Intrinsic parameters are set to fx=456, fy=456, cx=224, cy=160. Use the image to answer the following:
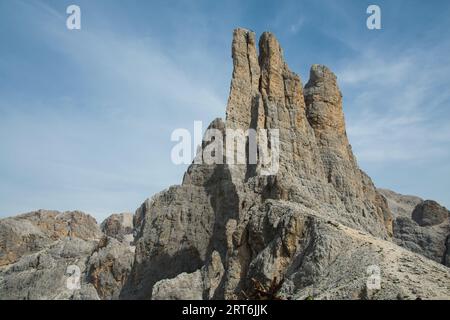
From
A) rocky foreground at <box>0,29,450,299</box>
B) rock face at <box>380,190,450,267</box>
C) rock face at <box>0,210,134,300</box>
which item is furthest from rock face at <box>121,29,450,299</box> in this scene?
rock face at <box>380,190,450,267</box>

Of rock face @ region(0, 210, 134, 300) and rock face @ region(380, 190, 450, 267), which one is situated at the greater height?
rock face @ region(380, 190, 450, 267)

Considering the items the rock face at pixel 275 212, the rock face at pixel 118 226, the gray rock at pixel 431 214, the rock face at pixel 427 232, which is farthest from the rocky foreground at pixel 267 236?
the rock face at pixel 118 226

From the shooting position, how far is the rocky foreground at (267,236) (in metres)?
26.9

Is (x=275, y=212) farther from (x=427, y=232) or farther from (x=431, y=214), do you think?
(x=431, y=214)

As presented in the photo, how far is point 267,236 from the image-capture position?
34.4 m

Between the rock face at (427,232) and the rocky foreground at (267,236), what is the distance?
406 millimetres

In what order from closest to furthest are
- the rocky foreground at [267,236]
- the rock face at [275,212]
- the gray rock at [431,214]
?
the rocky foreground at [267,236], the rock face at [275,212], the gray rock at [431,214]

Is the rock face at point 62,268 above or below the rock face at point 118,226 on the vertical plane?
below

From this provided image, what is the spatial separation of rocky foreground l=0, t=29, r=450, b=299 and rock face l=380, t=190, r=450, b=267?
41 cm

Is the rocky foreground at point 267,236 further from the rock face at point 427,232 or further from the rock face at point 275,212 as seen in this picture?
the rock face at point 427,232

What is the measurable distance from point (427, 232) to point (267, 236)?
61.3m

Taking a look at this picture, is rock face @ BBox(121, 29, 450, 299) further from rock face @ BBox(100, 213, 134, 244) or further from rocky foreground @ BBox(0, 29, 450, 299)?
rock face @ BBox(100, 213, 134, 244)

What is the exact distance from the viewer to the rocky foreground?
88.3ft
